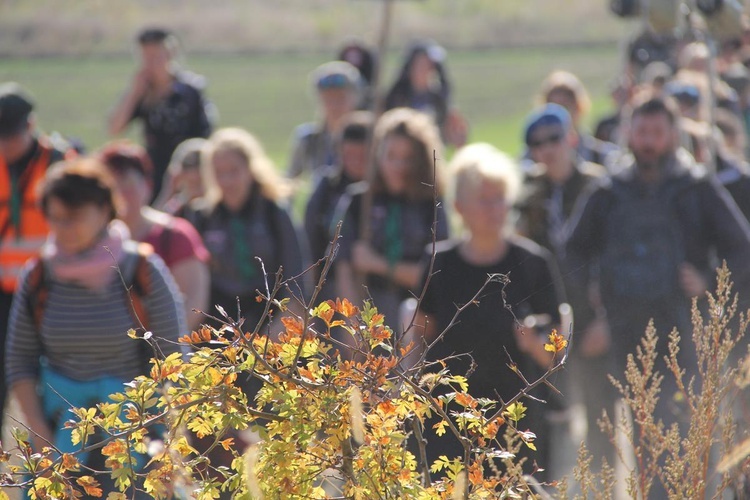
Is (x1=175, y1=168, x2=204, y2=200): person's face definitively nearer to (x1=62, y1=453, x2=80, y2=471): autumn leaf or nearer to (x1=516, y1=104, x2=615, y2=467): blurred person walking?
(x1=516, y1=104, x2=615, y2=467): blurred person walking

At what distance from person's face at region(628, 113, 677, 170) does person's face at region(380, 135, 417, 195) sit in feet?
2.95

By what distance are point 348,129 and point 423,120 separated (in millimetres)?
979

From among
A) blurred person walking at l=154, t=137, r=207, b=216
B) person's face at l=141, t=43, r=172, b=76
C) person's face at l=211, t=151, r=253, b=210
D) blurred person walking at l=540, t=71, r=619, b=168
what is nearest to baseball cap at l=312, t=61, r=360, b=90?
person's face at l=141, t=43, r=172, b=76

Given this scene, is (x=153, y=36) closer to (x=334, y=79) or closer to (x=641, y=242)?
(x=334, y=79)

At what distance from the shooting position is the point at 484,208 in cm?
381

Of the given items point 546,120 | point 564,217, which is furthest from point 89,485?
point 546,120

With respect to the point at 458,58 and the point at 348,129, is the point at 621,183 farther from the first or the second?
the point at 458,58

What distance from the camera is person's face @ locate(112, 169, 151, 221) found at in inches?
179

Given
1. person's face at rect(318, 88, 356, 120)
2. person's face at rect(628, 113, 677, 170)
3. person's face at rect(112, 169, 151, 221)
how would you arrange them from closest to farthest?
person's face at rect(112, 169, 151, 221), person's face at rect(628, 113, 677, 170), person's face at rect(318, 88, 356, 120)

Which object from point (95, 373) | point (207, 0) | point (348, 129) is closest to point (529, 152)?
point (348, 129)

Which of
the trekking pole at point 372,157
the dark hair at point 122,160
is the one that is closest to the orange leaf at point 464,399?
the trekking pole at point 372,157

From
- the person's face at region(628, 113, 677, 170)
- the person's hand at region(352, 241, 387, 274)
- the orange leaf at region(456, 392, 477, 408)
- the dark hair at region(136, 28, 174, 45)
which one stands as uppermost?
the orange leaf at region(456, 392, 477, 408)

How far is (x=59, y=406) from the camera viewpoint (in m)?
3.54

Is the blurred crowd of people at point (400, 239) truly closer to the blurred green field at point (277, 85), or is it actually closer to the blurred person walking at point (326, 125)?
the blurred person walking at point (326, 125)
